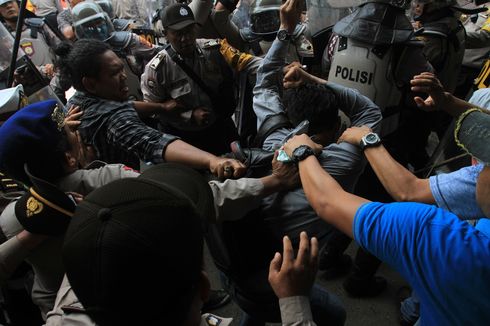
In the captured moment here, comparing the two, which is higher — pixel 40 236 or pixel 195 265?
pixel 195 265

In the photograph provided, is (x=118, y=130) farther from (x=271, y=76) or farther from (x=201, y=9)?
(x=201, y=9)

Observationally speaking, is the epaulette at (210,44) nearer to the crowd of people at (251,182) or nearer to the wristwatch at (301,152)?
the crowd of people at (251,182)

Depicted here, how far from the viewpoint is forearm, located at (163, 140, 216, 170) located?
5.55 ft

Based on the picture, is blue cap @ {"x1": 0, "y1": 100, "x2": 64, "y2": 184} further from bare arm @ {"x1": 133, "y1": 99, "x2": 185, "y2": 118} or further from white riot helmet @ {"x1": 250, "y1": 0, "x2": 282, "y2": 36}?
white riot helmet @ {"x1": 250, "y1": 0, "x2": 282, "y2": 36}

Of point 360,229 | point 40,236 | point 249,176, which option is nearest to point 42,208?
point 40,236

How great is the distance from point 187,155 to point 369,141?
830 mm

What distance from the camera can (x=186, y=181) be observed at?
122 cm

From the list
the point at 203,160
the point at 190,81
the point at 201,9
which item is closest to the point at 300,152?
the point at 203,160

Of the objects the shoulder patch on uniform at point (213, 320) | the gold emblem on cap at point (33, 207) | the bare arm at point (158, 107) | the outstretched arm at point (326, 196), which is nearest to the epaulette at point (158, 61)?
the bare arm at point (158, 107)

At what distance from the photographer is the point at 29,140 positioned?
4.28 feet

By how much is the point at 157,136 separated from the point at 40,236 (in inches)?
28.6

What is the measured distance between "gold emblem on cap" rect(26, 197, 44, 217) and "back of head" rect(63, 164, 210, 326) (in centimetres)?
50

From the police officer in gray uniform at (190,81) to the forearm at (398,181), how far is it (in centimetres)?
166

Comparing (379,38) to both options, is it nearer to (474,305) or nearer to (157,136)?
(157,136)
